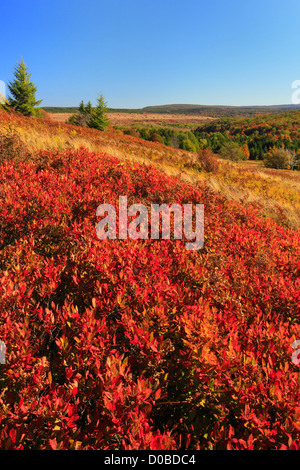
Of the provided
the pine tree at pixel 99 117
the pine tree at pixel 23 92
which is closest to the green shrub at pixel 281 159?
the pine tree at pixel 99 117

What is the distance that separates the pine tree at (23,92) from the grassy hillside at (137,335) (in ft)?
103

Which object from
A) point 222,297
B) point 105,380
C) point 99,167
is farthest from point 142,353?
point 99,167

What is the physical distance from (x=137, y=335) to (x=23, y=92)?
36550 mm

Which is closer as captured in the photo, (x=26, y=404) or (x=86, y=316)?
(x=26, y=404)

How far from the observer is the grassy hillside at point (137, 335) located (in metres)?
1.67

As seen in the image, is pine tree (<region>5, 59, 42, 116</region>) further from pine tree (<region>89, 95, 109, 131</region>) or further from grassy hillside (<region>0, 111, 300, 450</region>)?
grassy hillside (<region>0, 111, 300, 450</region>)

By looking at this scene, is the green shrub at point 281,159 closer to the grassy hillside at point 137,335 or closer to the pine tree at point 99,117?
the pine tree at point 99,117

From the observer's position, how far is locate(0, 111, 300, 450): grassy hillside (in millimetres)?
1673

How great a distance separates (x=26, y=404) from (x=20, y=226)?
295 cm

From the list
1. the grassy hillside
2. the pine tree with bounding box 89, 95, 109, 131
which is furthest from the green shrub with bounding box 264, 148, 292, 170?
the grassy hillside

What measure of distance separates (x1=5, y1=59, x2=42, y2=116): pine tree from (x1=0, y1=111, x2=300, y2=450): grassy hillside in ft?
103

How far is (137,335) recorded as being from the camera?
2164mm
